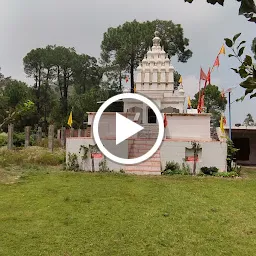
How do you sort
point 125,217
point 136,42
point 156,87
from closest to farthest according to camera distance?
point 125,217 → point 156,87 → point 136,42

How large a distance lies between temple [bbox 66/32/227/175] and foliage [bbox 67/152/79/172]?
14 centimetres

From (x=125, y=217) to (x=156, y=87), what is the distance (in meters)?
15.3

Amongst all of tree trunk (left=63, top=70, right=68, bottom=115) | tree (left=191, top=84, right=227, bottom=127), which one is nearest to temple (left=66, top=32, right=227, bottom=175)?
tree (left=191, top=84, right=227, bottom=127)

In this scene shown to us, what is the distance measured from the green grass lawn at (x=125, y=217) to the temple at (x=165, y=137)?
6.11ft

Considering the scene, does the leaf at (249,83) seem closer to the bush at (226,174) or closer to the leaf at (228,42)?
the leaf at (228,42)

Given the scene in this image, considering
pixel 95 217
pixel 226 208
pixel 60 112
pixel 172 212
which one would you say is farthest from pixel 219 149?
pixel 60 112

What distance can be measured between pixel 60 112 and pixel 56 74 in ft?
18.3

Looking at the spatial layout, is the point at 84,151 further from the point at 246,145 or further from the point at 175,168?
the point at 246,145

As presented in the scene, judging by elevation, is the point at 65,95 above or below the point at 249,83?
above

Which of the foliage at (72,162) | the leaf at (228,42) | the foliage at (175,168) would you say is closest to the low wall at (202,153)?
the foliage at (175,168)

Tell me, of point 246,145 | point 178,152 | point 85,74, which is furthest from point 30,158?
point 85,74

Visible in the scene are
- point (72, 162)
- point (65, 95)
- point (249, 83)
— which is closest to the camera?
point (249, 83)

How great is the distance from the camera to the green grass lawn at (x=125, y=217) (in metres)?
5.14

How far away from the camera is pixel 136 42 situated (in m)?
31.7
